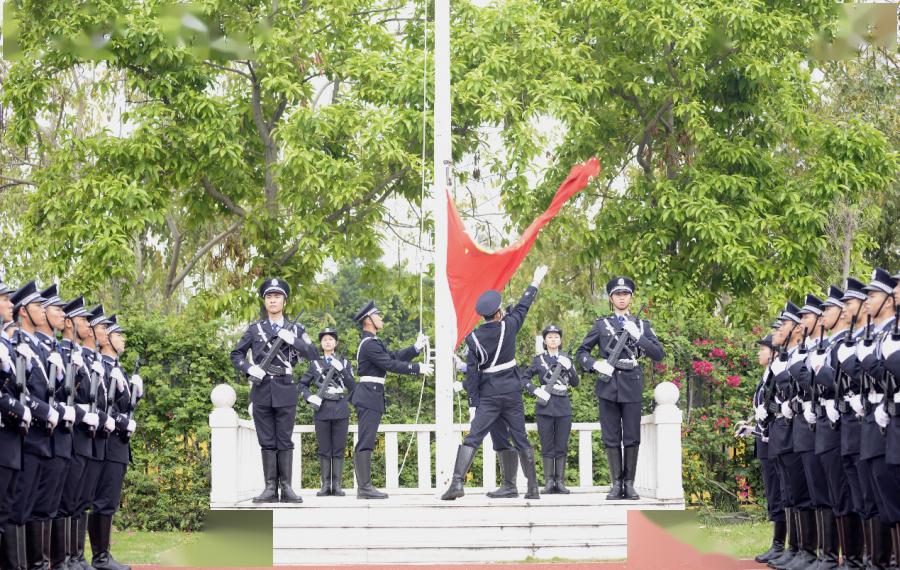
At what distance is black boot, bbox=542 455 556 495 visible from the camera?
44.7 feet

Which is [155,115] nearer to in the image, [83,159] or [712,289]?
[83,159]

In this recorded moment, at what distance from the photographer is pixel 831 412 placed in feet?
33.3

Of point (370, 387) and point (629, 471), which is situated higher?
point (370, 387)

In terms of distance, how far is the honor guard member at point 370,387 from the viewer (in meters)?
13.1

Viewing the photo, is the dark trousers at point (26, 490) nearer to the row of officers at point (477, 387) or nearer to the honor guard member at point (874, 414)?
the row of officers at point (477, 387)

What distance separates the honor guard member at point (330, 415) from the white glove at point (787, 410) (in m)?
4.46

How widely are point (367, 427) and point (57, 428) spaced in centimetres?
390

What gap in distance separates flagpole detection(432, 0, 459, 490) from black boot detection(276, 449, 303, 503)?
1387mm

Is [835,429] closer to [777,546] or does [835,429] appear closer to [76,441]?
[777,546]

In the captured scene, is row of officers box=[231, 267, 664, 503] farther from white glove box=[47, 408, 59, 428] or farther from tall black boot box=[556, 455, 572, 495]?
white glove box=[47, 408, 59, 428]

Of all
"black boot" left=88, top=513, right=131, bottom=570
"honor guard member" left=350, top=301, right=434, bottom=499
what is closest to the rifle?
"honor guard member" left=350, top=301, right=434, bottom=499

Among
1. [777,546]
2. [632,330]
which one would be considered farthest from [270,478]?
[777,546]

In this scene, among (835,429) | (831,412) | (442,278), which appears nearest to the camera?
(831,412)

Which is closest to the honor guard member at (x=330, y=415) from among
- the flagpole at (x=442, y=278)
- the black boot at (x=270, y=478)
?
the black boot at (x=270, y=478)
